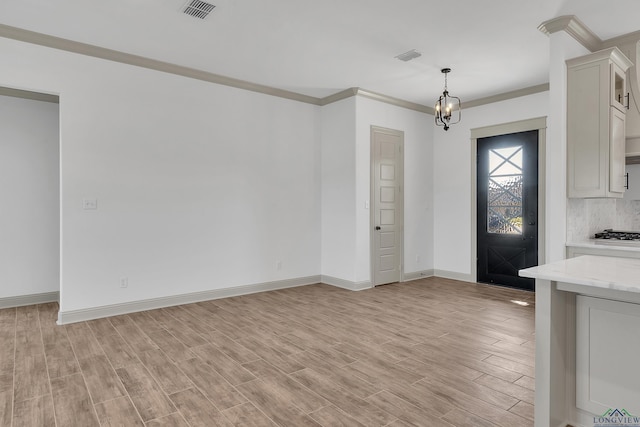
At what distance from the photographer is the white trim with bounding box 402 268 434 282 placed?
635 cm

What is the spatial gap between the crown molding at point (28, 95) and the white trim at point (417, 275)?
5.68 metres

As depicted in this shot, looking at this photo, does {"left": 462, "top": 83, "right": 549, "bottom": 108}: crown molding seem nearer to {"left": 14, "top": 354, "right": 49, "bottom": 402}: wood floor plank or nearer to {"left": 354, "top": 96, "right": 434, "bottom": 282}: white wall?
{"left": 354, "top": 96, "right": 434, "bottom": 282}: white wall

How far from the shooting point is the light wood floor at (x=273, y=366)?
7.48 ft

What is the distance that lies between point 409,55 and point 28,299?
222 inches

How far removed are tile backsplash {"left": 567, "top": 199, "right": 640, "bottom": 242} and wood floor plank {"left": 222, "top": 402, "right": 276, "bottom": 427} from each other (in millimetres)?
3128

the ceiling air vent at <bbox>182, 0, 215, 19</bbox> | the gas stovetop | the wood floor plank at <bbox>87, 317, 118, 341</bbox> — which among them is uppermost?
the ceiling air vent at <bbox>182, 0, 215, 19</bbox>

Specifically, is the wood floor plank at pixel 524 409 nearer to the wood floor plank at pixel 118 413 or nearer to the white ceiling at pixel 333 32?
the wood floor plank at pixel 118 413

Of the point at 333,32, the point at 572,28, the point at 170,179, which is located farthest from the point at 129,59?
the point at 572,28

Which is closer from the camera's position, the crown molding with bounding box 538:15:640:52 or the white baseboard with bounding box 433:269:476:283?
the crown molding with bounding box 538:15:640:52

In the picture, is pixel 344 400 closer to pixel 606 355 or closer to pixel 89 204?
pixel 606 355

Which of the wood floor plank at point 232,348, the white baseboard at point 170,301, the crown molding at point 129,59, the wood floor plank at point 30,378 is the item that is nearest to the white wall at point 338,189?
the white baseboard at point 170,301

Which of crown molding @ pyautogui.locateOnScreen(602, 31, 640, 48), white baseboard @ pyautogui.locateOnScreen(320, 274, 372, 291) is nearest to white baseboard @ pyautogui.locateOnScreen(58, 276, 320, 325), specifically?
white baseboard @ pyautogui.locateOnScreen(320, 274, 372, 291)

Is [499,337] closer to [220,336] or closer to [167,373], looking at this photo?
[220,336]

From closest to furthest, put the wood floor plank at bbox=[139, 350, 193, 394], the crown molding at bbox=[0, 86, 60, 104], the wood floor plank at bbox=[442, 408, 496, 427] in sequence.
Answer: the wood floor plank at bbox=[442, 408, 496, 427] → the wood floor plank at bbox=[139, 350, 193, 394] → the crown molding at bbox=[0, 86, 60, 104]
